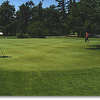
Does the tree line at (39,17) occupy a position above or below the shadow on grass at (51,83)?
above

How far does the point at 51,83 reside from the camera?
6.68m

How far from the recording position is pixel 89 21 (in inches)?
760

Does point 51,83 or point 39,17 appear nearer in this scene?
point 51,83

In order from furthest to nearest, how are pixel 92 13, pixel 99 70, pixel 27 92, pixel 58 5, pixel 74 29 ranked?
pixel 92 13 < pixel 74 29 < pixel 58 5 < pixel 99 70 < pixel 27 92

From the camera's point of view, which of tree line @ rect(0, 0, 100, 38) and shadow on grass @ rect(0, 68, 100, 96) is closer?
shadow on grass @ rect(0, 68, 100, 96)

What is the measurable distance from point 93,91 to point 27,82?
2272 mm

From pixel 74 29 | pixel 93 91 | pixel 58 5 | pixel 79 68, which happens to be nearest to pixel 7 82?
pixel 93 91

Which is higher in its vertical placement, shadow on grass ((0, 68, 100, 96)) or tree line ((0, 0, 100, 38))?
tree line ((0, 0, 100, 38))

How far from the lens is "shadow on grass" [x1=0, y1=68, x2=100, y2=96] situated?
5.64 metres

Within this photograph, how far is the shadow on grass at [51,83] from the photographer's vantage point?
5.64 m

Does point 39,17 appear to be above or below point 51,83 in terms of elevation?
above

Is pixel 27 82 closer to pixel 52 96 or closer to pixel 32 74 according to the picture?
pixel 32 74

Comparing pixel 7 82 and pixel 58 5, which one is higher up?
pixel 58 5

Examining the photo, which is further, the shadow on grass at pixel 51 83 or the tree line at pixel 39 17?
the tree line at pixel 39 17
